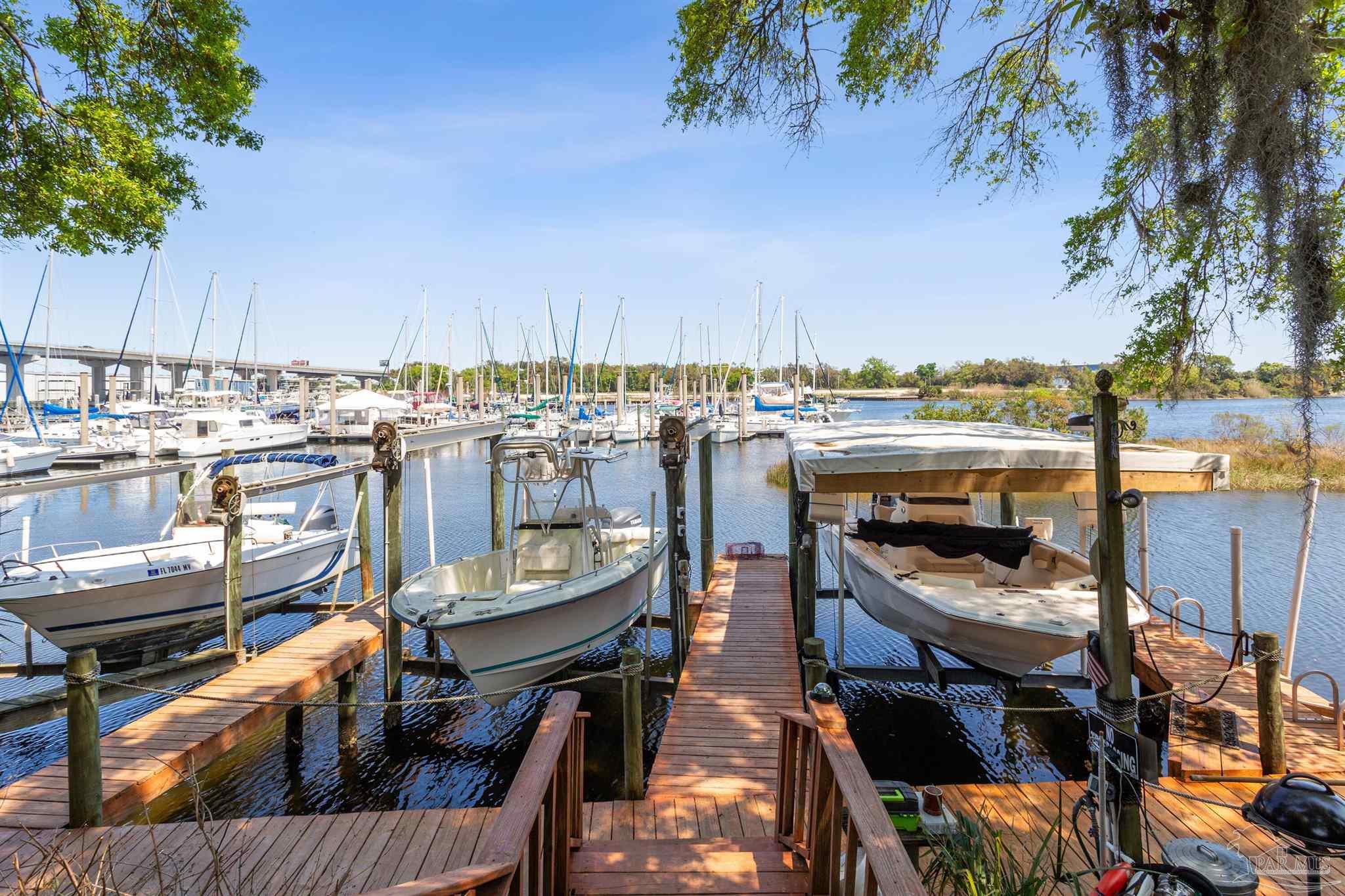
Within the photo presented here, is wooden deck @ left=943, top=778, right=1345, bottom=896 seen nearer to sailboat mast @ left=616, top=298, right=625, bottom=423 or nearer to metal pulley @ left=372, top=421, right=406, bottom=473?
metal pulley @ left=372, top=421, right=406, bottom=473

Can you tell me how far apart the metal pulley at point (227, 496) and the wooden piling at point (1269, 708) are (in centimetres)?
970

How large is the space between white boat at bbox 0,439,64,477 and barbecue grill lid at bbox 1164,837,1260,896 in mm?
36190

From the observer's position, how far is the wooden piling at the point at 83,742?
466cm

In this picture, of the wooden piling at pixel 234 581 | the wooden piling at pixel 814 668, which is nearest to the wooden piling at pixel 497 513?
the wooden piling at pixel 234 581

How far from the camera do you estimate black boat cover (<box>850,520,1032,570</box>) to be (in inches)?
314

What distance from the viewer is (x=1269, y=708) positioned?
17.4 feet

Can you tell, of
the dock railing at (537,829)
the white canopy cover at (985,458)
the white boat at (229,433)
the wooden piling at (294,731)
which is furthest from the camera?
the white boat at (229,433)

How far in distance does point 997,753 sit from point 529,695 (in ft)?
19.3

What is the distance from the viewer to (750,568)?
11891 mm

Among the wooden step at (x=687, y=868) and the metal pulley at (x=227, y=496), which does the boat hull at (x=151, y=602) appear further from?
the wooden step at (x=687, y=868)

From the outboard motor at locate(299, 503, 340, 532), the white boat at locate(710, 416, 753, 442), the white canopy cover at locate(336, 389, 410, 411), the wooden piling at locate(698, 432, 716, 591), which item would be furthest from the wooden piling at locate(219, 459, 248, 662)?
the white boat at locate(710, 416, 753, 442)

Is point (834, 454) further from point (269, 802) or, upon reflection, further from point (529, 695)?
point (269, 802)

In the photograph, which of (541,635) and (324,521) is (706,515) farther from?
(324,521)

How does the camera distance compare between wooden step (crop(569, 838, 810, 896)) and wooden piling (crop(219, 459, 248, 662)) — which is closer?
wooden step (crop(569, 838, 810, 896))
